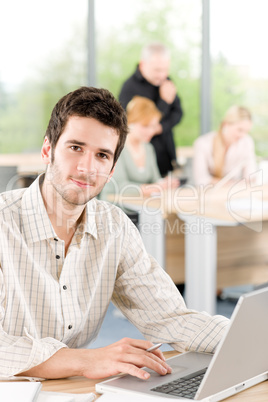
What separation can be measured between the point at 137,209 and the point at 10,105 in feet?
6.89

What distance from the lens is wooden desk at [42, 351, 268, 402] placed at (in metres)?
1.20

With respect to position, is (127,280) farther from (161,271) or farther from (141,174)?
(141,174)

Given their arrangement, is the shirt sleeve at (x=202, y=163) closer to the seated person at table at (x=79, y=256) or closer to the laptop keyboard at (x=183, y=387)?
the seated person at table at (x=79, y=256)

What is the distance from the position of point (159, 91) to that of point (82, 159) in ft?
13.6

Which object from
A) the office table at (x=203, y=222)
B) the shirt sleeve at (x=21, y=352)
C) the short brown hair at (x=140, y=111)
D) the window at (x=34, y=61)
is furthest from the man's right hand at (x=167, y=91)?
the shirt sleeve at (x=21, y=352)

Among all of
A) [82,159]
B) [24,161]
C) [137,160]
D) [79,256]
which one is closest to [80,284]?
[79,256]

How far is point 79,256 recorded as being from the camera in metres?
1.59

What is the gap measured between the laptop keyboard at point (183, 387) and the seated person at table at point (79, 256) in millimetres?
194

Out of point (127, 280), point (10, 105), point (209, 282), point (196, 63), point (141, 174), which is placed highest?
point (196, 63)

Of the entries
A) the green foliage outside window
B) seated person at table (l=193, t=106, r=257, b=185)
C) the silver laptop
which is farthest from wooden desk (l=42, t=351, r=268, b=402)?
the green foliage outside window

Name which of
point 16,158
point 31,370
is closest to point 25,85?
point 16,158

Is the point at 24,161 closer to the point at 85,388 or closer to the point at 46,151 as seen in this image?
the point at 46,151

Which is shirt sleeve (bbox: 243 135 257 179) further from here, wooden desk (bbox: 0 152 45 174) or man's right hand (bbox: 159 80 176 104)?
wooden desk (bbox: 0 152 45 174)

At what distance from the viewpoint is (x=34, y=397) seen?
3.68 feet
